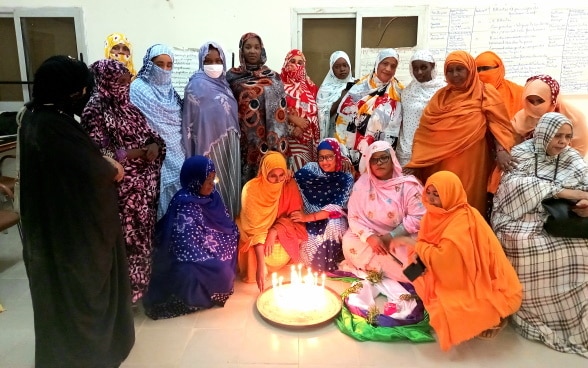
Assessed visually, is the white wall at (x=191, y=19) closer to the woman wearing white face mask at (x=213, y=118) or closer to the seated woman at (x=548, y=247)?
the woman wearing white face mask at (x=213, y=118)

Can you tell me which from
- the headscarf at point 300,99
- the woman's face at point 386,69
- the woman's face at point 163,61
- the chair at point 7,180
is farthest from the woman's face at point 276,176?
the chair at point 7,180

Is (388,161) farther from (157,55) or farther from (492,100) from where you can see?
(157,55)

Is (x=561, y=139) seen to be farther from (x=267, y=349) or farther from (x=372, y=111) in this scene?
(x=267, y=349)

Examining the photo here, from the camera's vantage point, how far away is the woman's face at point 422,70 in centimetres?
315

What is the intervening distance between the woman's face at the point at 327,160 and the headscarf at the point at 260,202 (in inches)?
11.0

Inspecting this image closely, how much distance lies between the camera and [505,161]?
2666 millimetres

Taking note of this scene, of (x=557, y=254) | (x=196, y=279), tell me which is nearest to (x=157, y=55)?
(x=196, y=279)

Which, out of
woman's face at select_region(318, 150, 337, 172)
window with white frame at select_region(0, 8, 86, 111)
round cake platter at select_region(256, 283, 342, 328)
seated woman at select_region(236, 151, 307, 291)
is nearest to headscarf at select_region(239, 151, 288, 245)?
seated woman at select_region(236, 151, 307, 291)

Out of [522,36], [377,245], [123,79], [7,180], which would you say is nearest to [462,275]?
[377,245]

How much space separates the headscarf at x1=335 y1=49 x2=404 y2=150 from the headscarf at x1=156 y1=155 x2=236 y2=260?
3.85 feet

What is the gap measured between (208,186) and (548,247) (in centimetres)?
196

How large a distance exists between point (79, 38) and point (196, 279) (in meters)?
3.13

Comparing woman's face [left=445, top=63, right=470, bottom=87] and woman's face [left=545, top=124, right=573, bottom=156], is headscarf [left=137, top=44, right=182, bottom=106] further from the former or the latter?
woman's face [left=545, top=124, right=573, bottom=156]

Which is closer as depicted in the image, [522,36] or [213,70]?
[213,70]
